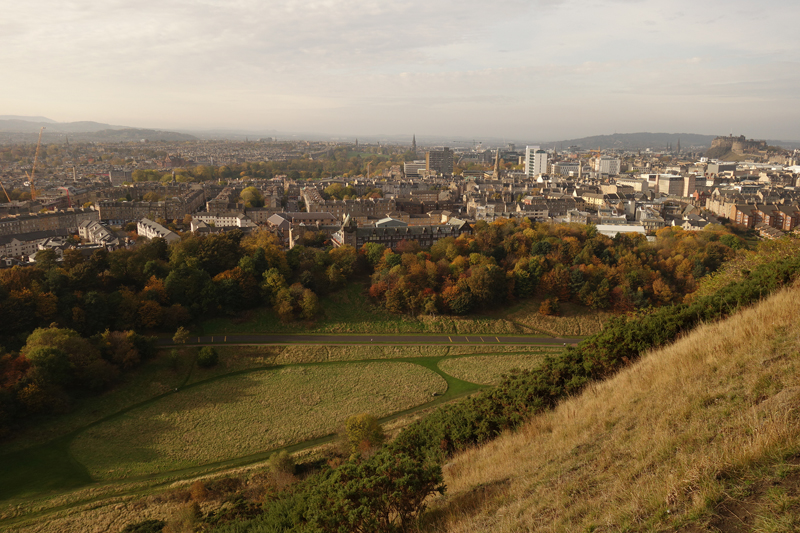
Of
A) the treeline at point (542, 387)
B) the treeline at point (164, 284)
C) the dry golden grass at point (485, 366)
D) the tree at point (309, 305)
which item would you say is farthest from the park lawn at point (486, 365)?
the treeline at point (542, 387)

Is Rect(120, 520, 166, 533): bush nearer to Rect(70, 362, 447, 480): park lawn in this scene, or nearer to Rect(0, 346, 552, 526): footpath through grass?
Rect(0, 346, 552, 526): footpath through grass

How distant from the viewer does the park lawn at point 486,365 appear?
2364 centimetres

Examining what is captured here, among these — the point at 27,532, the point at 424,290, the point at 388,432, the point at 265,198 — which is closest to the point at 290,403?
the point at 388,432

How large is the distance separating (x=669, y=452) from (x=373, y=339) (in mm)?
22485

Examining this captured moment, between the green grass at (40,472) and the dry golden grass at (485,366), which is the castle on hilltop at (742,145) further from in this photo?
the green grass at (40,472)

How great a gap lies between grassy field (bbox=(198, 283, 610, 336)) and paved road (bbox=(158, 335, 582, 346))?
22.9 inches

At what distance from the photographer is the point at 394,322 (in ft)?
96.5

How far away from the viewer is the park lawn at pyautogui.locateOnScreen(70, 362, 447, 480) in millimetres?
17250

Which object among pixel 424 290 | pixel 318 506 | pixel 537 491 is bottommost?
pixel 424 290

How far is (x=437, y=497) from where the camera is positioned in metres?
8.26

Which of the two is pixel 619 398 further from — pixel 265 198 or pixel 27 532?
pixel 265 198

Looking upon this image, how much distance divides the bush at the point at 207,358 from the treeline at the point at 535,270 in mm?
10593

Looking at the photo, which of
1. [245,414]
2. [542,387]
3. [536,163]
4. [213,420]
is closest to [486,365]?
[245,414]

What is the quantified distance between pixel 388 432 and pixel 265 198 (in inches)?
1910
